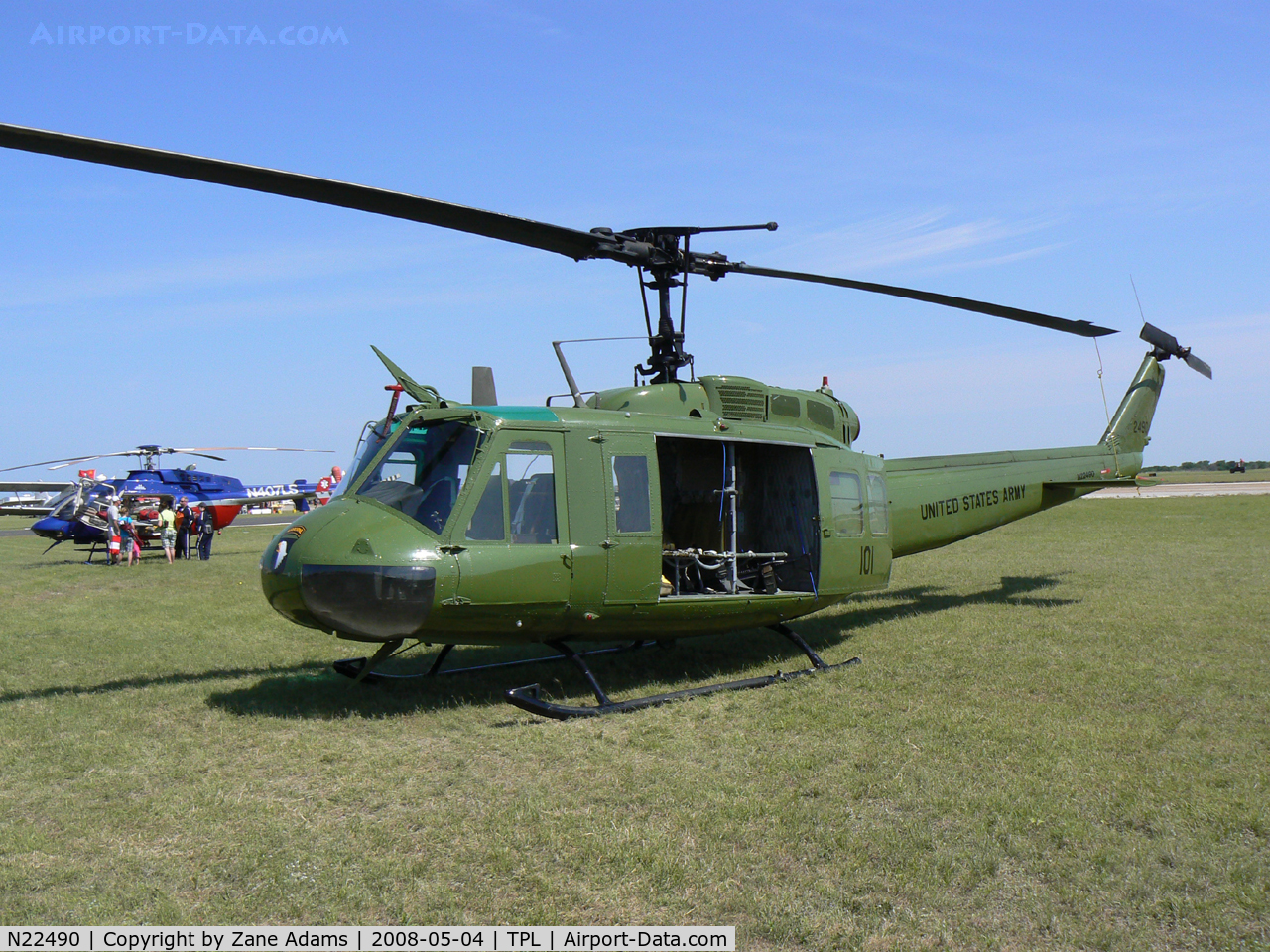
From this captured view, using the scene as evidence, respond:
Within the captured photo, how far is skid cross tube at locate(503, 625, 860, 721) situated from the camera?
22.6ft

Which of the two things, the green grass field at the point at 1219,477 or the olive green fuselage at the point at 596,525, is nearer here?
the olive green fuselage at the point at 596,525

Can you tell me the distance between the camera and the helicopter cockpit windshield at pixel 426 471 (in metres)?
7.02

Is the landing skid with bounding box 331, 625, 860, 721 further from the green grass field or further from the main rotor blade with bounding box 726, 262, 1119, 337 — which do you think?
the green grass field

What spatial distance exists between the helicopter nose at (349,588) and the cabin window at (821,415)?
15.8 feet

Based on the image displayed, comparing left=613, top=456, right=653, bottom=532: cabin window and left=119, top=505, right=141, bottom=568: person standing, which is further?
left=119, top=505, right=141, bottom=568: person standing

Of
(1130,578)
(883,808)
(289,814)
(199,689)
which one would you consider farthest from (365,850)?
(1130,578)

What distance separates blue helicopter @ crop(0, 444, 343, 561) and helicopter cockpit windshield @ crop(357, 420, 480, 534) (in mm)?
11904

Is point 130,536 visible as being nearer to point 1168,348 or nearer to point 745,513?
point 745,513

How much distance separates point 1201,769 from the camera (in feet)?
19.0

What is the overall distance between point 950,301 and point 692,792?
621 cm

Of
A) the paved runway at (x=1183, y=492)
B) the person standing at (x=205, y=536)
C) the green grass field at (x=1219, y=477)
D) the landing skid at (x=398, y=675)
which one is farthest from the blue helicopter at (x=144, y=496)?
the green grass field at (x=1219, y=477)

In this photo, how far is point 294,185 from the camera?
5559 millimetres

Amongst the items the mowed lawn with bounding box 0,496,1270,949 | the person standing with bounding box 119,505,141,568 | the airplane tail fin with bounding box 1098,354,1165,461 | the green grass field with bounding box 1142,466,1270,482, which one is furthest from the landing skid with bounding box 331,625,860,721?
the green grass field with bounding box 1142,466,1270,482
